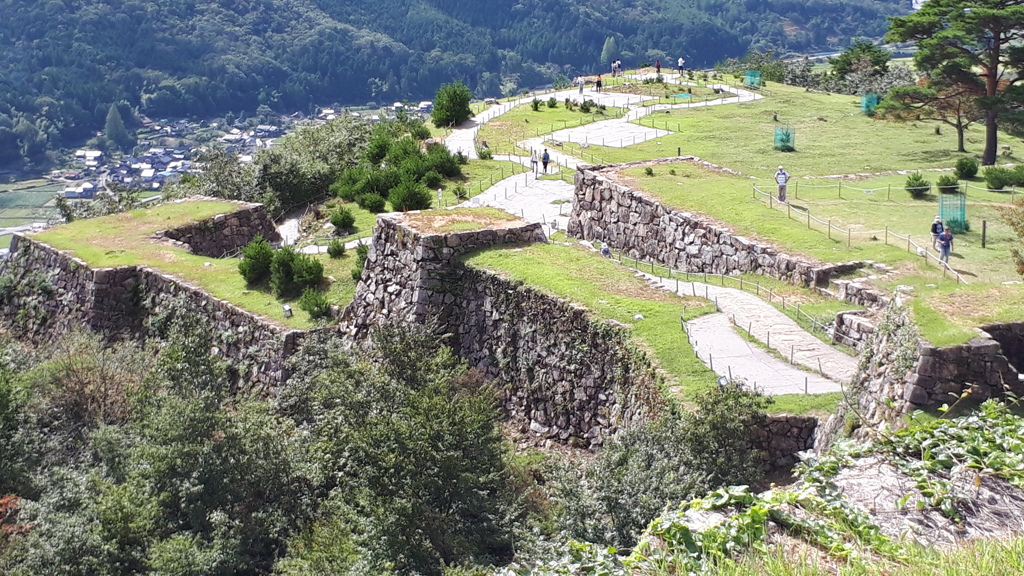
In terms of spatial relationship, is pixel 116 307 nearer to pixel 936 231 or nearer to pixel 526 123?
pixel 936 231

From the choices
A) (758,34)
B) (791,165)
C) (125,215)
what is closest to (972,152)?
(791,165)

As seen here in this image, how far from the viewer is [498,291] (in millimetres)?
22062

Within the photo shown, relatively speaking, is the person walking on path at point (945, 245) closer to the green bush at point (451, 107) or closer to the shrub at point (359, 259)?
the shrub at point (359, 259)

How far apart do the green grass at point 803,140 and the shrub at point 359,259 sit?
13267 millimetres

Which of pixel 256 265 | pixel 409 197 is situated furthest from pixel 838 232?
pixel 256 265

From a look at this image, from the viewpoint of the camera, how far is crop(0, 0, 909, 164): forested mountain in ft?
386

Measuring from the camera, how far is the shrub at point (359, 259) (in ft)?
90.2

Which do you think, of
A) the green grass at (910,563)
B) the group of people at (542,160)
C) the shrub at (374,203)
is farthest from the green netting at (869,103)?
the green grass at (910,563)

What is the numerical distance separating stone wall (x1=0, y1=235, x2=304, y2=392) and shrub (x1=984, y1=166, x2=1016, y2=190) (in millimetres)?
20733

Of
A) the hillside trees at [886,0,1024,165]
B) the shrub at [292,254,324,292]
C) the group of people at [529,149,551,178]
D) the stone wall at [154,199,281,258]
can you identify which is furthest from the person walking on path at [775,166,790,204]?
the stone wall at [154,199,281,258]

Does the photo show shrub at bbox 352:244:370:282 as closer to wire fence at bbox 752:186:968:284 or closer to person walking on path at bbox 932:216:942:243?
wire fence at bbox 752:186:968:284

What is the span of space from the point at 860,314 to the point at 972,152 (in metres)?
24.3

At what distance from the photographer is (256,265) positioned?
2831cm

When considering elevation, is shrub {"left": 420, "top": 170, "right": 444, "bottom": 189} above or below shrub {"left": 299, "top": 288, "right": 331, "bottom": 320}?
above
